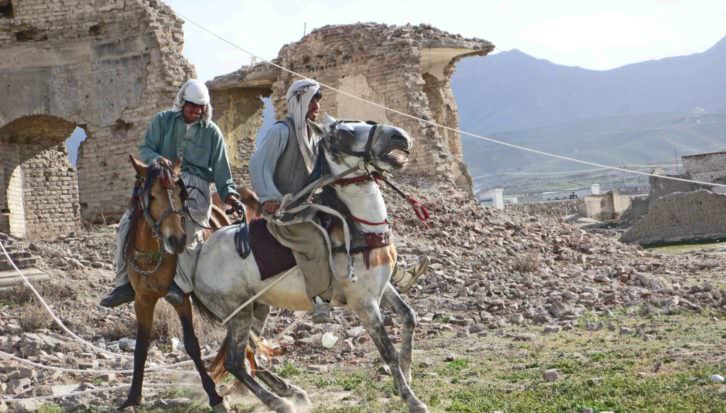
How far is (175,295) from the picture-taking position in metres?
6.43

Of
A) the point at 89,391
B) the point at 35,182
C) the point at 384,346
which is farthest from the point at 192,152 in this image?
the point at 35,182

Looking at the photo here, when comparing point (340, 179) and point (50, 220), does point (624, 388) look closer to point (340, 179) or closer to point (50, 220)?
point (340, 179)

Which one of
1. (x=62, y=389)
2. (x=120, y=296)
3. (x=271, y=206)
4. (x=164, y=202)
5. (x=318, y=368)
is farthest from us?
(x=318, y=368)

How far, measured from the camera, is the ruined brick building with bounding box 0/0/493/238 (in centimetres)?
1733

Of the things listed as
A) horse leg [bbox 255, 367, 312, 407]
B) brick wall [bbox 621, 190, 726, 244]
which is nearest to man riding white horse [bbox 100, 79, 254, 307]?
horse leg [bbox 255, 367, 312, 407]

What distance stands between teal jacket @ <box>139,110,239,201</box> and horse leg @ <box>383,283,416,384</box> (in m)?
1.45

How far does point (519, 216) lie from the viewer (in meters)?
19.3

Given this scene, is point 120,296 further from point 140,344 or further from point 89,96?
point 89,96

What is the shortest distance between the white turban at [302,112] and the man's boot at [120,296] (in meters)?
1.54

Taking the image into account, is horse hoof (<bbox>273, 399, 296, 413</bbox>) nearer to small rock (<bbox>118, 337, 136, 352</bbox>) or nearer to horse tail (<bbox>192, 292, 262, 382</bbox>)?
horse tail (<bbox>192, 292, 262, 382</bbox>)

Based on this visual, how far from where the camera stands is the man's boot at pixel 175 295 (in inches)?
253

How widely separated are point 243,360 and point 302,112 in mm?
1650

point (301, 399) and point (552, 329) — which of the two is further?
point (552, 329)

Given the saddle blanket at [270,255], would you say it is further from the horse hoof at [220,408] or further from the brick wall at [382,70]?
the brick wall at [382,70]
